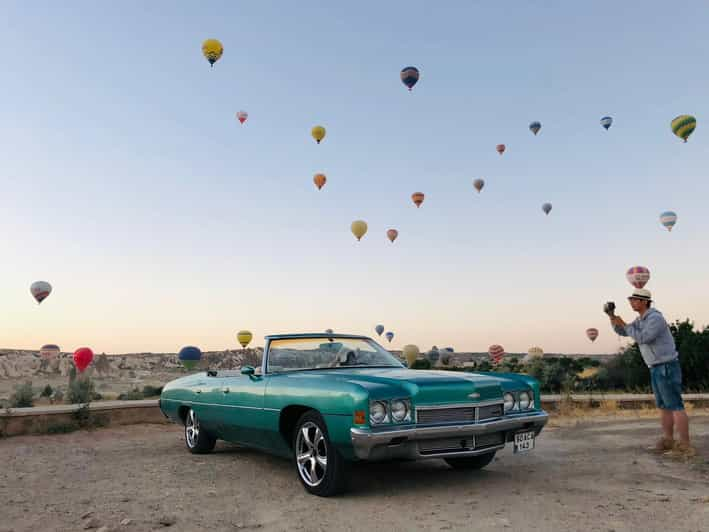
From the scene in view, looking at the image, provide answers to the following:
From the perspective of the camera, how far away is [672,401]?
22.6 feet

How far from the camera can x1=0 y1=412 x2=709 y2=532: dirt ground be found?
4.66 metres

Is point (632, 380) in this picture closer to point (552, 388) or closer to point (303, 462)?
point (552, 388)

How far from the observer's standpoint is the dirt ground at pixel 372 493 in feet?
15.3

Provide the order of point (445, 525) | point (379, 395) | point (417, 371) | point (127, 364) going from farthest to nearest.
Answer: point (127, 364), point (417, 371), point (379, 395), point (445, 525)

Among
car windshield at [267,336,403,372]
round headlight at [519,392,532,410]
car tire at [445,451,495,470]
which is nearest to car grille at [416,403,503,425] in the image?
round headlight at [519,392,532,410]

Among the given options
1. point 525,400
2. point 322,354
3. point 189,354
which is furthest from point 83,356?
point 525,400

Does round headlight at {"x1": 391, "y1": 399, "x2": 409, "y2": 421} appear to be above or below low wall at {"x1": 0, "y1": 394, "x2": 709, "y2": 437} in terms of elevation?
above

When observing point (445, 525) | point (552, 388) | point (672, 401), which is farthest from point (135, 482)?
point (552, 388)

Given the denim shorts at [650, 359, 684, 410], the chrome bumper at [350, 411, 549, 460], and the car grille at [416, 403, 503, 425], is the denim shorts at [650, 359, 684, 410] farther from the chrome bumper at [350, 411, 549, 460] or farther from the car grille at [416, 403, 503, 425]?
the chrome bumper at [350, 411, 549, 460]

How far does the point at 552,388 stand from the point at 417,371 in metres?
26.1

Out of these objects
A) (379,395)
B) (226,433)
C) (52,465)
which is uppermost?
(379,395)

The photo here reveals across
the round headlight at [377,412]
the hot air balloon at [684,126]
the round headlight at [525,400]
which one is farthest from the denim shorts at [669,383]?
the hot air balloon at [684,126]

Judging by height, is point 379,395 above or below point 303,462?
above

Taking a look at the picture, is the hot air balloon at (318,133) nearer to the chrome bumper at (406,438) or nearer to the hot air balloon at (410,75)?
the hot air balloon at (410,75)
